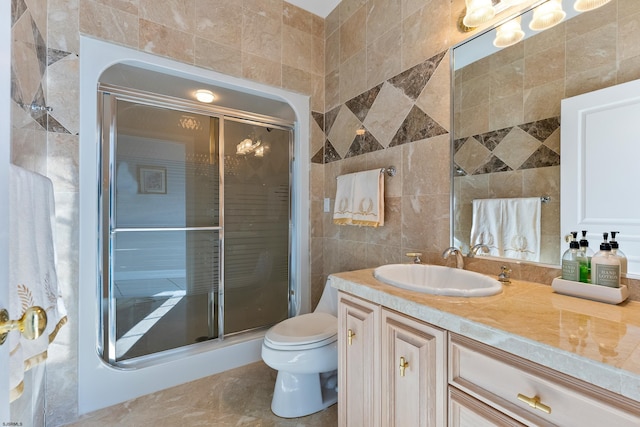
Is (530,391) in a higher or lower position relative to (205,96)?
lower

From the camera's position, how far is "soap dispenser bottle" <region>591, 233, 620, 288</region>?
3.13 ft

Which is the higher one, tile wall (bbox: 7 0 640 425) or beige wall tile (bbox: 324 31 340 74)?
beige wall tile (bbox: 324 31 340 74)

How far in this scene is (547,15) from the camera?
1193 millimetres

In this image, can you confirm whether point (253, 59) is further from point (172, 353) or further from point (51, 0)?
point (172, 353)

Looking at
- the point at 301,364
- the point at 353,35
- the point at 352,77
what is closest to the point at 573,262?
the point at 301,364

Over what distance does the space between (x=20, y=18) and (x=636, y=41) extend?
2276 mm

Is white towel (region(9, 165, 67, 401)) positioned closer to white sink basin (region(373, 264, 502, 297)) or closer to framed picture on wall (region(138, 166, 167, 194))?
framed picture on wall (region(138, 166, 167, 194))

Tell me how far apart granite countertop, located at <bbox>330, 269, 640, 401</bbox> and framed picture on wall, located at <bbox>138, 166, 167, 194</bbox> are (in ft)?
4.95

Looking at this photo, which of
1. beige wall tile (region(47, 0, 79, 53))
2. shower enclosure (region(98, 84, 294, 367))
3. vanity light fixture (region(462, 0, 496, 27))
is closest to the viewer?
vanity light fixture (region(462, 0, 496, 27))

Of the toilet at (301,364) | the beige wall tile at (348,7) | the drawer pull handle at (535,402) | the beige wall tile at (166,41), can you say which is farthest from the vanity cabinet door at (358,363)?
the beige wall tile at (348,7)

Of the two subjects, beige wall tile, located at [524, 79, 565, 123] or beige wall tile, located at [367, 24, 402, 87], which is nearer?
beige wall tile, located at [524, 79, 565, 123]

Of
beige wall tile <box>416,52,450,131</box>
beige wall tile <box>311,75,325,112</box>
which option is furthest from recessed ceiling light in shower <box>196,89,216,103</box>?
beige wall tile <box>416,52,450,131</box>

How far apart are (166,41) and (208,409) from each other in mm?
2238

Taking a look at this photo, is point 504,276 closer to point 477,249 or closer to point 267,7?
point 477,249
